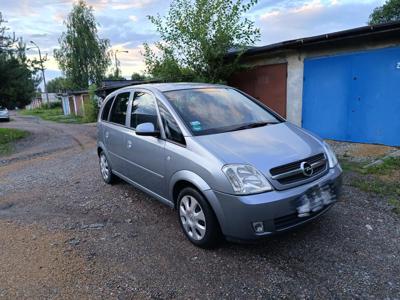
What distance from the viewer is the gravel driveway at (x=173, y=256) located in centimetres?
263

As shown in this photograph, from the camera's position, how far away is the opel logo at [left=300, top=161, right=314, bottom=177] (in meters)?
2.89

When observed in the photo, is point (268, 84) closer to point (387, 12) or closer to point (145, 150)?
point (145, 150)

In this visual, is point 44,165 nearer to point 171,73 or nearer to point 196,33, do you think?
point 171,73

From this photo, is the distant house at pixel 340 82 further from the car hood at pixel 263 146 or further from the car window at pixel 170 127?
the car window at pixel 170 127

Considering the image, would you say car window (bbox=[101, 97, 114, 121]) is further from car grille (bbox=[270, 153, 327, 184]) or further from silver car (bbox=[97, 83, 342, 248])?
car grille (bbox=[270, 153, 327, 184])

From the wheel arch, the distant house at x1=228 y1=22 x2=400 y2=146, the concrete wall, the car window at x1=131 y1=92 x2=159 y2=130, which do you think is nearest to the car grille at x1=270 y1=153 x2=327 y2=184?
the wheel arch

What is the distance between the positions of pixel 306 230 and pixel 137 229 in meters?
2.02

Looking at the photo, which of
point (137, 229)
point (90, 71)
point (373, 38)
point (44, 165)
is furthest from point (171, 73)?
point (90, 71)

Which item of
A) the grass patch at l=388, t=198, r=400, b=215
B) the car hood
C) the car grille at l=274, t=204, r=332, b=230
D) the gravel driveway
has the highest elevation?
the car hood

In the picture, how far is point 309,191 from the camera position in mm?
2855

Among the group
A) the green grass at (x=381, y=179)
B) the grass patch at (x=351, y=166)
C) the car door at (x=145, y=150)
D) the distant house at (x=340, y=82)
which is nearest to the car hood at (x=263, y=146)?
the car door at (x=145, y=150)

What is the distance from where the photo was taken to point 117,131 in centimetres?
470

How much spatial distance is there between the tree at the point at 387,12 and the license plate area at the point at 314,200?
23.0 m

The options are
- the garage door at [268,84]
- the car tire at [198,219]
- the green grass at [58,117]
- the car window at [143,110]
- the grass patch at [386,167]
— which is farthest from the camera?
the green grass at [58,117]
